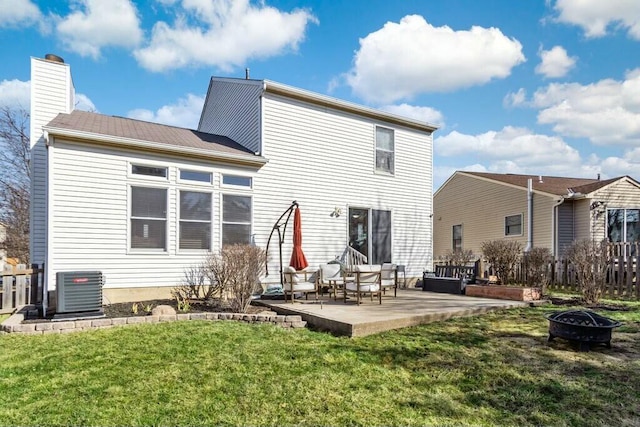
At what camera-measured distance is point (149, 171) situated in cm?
767

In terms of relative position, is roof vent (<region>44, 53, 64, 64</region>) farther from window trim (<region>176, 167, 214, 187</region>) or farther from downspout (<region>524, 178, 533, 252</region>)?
downspout (<region>524, 178, 533, 252</region>)

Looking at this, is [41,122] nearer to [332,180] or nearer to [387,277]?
[332,180]

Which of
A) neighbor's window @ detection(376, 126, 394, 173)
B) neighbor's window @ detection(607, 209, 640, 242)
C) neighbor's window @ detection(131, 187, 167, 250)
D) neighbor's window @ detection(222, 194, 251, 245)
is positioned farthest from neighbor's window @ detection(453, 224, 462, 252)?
neighbor's window @ detection(131, 187, 167, 250)

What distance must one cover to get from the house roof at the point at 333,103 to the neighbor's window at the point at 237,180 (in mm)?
2298

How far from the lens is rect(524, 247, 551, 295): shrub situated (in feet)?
30.0

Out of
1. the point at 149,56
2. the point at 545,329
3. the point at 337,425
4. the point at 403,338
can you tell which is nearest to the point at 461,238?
the point at 545,329

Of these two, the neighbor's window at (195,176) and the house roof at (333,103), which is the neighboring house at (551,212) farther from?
the neighbor's window at (195,176)

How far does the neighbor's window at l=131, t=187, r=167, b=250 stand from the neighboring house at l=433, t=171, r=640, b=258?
13843mm

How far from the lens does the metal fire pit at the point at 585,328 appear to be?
4.32 meters

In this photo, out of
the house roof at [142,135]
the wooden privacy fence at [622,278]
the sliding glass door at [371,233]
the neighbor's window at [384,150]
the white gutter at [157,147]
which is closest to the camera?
the white gutter at [157,147]

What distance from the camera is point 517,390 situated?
3.27m

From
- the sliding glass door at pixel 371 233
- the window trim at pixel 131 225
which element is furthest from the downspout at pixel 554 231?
the window trim at pixel 131 225

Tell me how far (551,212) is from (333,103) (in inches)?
394

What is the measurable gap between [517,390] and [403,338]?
1748mm
